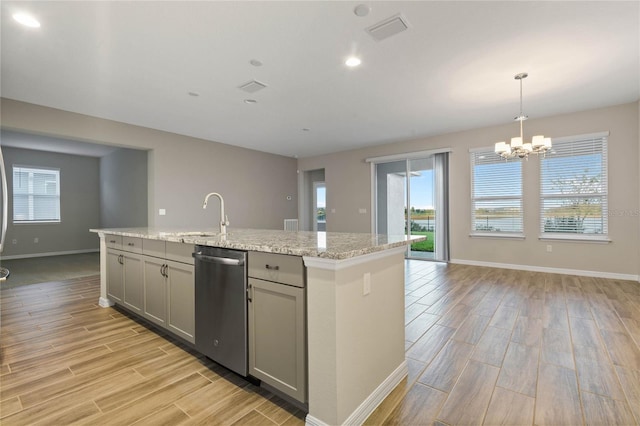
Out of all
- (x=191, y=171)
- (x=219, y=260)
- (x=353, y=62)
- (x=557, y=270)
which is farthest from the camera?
(x=191, y=171)

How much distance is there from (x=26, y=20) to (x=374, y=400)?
151 inches

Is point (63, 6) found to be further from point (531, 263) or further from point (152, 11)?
point (531, 263)

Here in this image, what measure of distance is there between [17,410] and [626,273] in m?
7.05

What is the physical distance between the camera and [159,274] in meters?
2.57

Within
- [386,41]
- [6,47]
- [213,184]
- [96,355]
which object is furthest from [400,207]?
[6,47]

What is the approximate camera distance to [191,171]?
6062mm

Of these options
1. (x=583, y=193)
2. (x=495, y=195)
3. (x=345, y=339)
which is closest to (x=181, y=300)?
(x=345, y=339)

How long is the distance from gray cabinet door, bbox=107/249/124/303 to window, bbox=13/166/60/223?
643 cm

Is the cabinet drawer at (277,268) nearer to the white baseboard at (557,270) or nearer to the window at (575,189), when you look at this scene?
the window at (575,189)

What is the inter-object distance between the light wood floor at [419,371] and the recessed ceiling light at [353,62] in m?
2.72

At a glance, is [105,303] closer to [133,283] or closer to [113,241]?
[113,241]

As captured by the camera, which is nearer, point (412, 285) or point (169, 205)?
point (412, 285)

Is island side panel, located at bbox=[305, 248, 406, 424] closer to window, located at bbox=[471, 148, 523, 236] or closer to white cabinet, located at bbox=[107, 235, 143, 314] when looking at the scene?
white cabinet, located at bbox=[107, 235, 143, 314]

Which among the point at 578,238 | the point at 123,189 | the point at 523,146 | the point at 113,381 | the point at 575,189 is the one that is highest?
the point at 523,146
